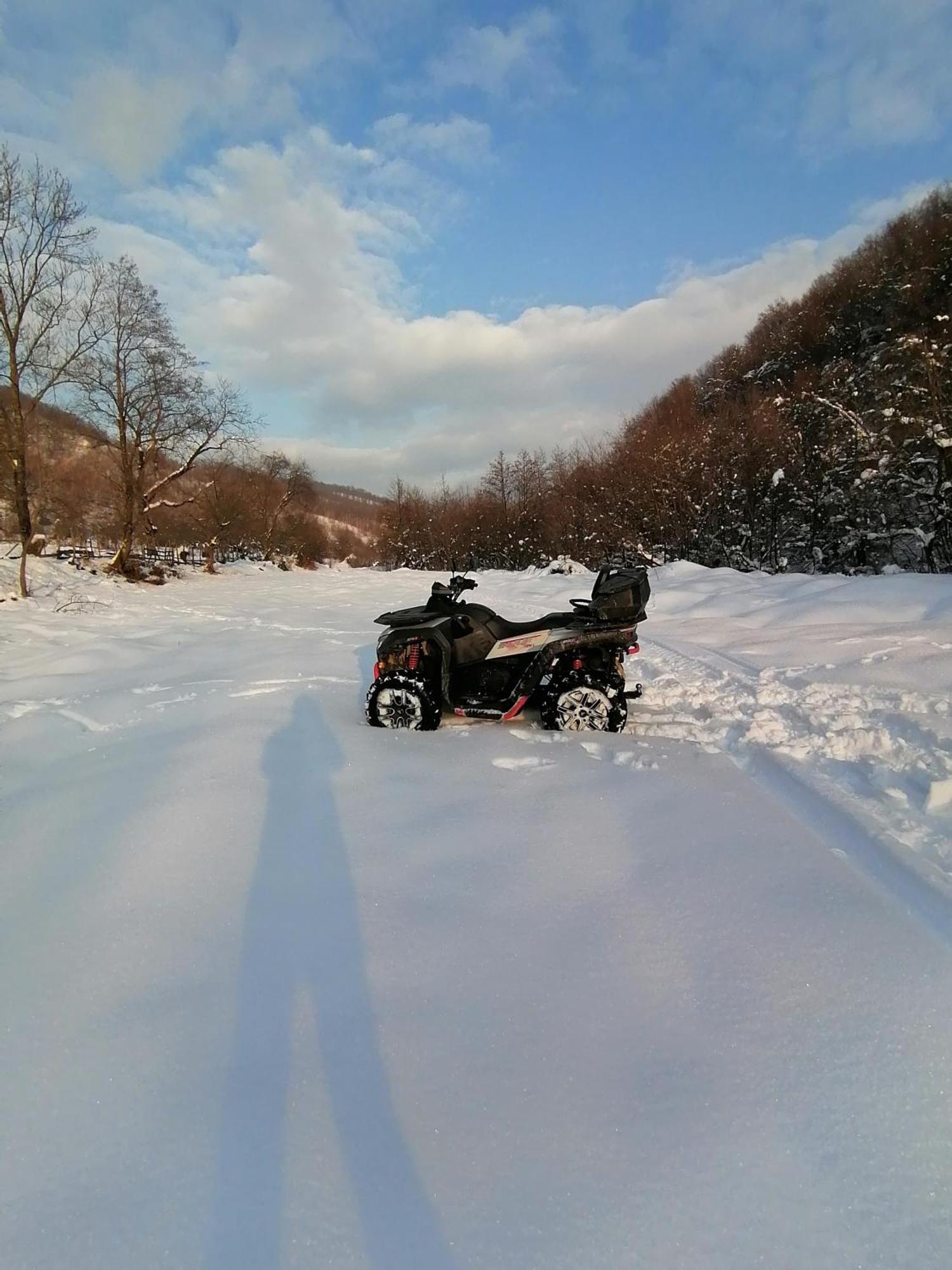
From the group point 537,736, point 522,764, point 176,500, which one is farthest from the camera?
point 176,500

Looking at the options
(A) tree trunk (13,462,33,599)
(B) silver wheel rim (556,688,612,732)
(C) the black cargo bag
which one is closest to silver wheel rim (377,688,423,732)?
(B) silver wheel rim (556,688,612,732)

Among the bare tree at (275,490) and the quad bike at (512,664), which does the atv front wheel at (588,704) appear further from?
the bare tree at (275,490)

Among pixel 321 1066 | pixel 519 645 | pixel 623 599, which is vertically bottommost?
pixel 321 1066

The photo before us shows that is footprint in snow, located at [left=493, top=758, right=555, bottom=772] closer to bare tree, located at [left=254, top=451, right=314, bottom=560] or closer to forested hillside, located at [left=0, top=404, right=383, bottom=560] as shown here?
forested hillside, located at [left=0, top=404, right=383, bottom=560]

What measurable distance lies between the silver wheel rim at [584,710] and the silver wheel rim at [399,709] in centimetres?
101

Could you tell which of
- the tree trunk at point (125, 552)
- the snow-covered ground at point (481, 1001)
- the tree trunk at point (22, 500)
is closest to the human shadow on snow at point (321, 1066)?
the snow-covered ground at point (481, 1001)

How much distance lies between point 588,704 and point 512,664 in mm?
645

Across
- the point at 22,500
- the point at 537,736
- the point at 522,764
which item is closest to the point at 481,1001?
the point at 522,764

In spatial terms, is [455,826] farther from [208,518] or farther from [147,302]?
[208,518]

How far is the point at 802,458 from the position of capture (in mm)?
22578

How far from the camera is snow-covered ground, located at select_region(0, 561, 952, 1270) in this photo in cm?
133

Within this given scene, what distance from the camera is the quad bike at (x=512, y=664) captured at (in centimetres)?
441

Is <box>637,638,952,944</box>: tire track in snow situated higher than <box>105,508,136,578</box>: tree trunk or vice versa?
<box>105,508,136,578</box>: tree trunk

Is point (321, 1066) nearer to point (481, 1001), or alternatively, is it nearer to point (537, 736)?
point (481, 1001)
